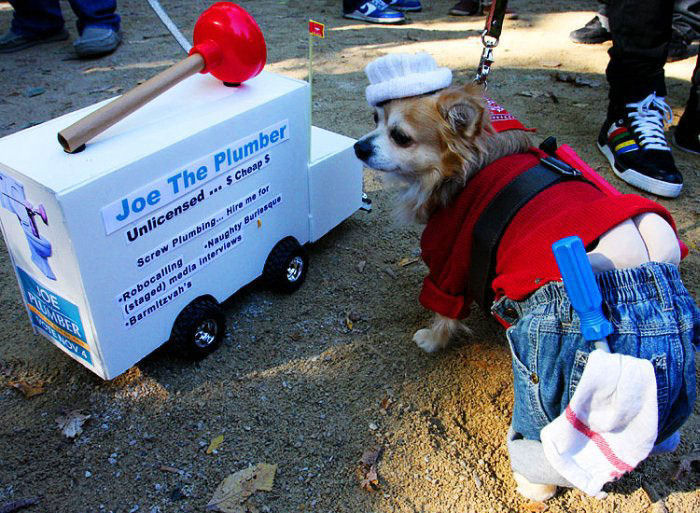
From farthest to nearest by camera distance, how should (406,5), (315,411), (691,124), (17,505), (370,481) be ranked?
(406,5)
(691,124)
(315,411)
(370,481)
(17,505)

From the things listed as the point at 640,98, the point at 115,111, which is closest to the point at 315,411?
the point at 115,111

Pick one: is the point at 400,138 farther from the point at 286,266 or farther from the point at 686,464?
the point at 686,464

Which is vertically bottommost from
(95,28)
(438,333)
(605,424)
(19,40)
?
(438,333)

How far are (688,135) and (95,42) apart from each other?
4.40 meters

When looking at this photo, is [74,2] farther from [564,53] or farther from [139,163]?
[564,53]

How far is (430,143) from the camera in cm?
191

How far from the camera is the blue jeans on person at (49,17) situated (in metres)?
4.68

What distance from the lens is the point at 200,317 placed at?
2035 millimetres

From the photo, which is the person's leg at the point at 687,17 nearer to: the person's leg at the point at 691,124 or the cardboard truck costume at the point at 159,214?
the person's leg at the point at 691,124

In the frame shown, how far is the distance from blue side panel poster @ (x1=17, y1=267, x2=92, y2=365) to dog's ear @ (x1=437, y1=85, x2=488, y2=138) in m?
1.32

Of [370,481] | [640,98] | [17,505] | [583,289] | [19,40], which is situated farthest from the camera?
[19,40]

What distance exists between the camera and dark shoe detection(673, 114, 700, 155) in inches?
136

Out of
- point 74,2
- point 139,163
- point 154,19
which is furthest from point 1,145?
point 154,19

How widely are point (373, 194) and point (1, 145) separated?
6.21 feet
